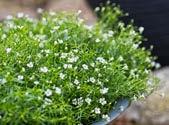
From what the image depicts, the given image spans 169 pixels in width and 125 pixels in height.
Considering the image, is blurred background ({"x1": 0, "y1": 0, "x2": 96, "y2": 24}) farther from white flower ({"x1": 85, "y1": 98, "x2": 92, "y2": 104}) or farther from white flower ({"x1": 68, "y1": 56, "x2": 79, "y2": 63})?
white flower ({"x1": 85, "y1": 98, "x2": 92, "y2": 104})

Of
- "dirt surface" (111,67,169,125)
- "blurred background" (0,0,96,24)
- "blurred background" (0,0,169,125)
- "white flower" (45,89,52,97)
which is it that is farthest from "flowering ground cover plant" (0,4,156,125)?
"blurred background" (0,0,96,24)

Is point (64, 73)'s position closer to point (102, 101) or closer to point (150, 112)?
point (102, 101)

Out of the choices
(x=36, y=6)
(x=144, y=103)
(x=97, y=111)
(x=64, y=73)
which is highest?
(x=36, y=6)

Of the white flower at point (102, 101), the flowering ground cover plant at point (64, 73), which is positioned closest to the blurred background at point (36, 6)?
the flowering ground cover plant at point (64, 73)

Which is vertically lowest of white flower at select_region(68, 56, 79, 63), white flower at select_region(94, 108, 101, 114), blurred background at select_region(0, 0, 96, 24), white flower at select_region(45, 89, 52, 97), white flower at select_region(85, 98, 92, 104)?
white flower at select_region(94, 108, 101, 114)

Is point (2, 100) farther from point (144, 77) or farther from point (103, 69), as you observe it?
point (144, 77)

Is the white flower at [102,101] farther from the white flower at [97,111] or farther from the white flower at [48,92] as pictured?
the white flower at [48,92]

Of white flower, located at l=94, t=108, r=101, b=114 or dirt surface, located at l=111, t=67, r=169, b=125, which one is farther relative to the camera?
dirt surface, located at l=111, t=67, r=169, b=125

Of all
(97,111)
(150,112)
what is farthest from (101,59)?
(150,112)

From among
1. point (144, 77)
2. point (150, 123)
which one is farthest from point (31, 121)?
point (150, 123)
